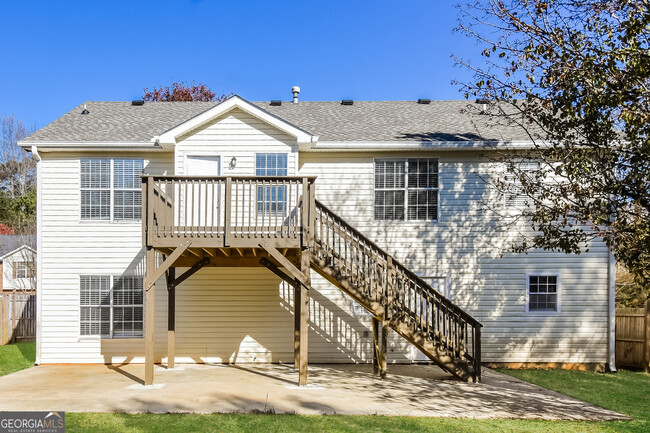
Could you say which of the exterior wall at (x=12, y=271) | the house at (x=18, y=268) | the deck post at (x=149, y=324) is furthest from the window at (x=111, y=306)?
the exterior wall at (x=12, y=271)

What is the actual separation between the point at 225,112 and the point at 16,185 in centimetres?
3507

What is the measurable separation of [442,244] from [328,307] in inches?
134

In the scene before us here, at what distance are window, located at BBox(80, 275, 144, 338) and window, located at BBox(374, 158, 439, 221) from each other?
262 inches

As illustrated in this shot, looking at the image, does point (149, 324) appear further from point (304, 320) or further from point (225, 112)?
point (225, 112)

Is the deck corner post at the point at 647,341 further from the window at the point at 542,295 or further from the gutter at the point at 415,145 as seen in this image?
the gutter at the point at 415,145

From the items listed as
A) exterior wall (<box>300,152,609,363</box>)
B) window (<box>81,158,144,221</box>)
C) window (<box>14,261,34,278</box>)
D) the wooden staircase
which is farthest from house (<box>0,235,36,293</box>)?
the wooden staircase

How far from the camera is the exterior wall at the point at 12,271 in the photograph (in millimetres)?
28359

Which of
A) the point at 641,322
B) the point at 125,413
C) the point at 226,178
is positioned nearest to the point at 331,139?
the point at 226,178

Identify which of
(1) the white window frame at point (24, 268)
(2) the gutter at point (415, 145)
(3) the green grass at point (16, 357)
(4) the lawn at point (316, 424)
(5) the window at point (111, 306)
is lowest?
(3) the green grass at point (16, 357)

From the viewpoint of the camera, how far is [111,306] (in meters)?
11.9

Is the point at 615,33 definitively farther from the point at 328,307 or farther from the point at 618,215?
the point at 328,307

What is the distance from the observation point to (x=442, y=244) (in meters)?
12.2

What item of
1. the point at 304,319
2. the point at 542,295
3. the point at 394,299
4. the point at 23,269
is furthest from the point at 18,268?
the point at 542,295

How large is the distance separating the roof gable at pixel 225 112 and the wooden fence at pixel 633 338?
970 centimetres
